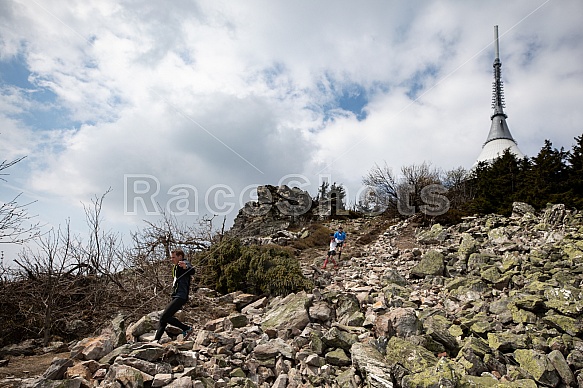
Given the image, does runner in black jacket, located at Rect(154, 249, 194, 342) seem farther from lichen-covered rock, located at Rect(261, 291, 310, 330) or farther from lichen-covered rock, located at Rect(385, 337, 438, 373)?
lichen-covered rock, located at Rect(385, 337, 438, 373)

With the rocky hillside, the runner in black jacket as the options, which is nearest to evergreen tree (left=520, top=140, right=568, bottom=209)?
the rocky hillside

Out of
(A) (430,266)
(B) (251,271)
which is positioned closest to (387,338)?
(B) (251,271)

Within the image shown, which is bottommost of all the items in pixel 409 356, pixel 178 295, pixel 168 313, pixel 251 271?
pixel 409 356

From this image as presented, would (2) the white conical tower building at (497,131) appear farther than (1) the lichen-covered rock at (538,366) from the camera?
Yes

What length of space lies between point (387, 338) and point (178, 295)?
3.71m

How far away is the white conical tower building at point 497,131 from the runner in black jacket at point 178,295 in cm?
4512

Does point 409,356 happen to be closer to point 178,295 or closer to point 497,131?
point 178,295

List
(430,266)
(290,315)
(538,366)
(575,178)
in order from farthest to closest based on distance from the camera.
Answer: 1. (575,178)
2. (430,266)
3. (290,315)
4. (538,366)

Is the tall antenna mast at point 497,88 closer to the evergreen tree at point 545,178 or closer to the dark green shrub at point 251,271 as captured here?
the evergreen tree at point 545,178

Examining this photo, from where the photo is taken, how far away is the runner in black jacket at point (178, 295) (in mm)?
5836

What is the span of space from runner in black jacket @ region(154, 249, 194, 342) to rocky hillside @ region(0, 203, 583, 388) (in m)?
0.25

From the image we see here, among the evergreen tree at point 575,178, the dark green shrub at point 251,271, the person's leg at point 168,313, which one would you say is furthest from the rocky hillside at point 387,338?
the evergreen tree at point 575,178

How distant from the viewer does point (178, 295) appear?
591 cm

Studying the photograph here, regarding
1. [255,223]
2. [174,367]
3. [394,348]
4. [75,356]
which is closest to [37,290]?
[75,356]
